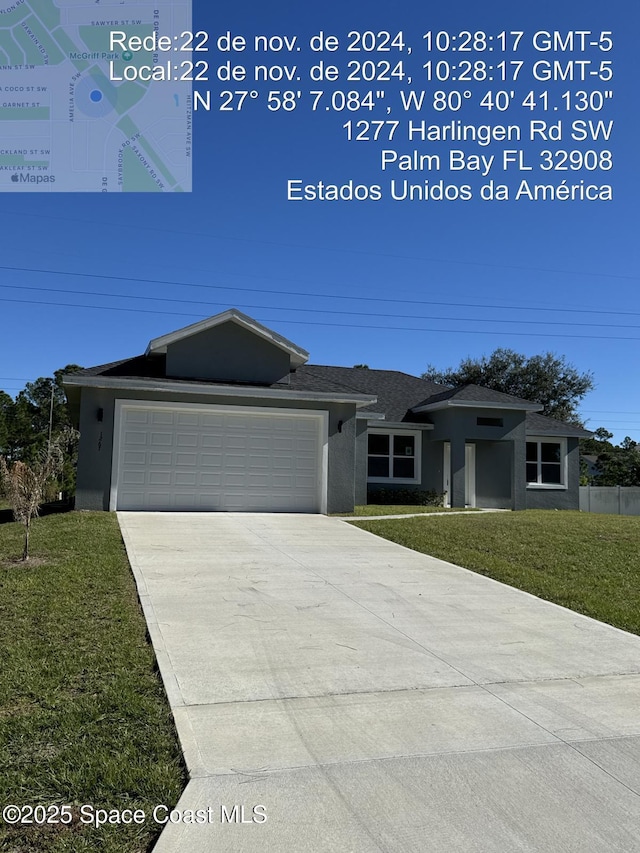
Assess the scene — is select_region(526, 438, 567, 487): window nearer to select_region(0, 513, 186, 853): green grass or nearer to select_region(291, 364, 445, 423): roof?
select_region(291, 364, 445, 423): roof

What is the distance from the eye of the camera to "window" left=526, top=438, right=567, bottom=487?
22.8 m

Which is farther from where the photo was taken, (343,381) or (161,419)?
(343,381)

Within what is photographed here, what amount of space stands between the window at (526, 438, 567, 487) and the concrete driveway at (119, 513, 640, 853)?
49.8ft

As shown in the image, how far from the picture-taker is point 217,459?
603 inches

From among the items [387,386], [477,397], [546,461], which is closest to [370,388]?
[387,386]

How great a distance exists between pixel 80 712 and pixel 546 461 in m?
21.2

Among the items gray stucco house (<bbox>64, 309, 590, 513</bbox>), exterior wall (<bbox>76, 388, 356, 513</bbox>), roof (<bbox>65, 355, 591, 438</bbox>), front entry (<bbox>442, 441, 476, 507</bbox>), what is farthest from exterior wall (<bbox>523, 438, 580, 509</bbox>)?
exterior wall (<bbox>76, 388, 356, 513</bbox>)

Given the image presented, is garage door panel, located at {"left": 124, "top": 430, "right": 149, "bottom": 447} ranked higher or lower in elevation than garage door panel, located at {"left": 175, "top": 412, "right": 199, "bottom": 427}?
lower

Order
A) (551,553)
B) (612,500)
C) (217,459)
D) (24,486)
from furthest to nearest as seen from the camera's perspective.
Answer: (612,500) < (217,459) < (551,553) < (24,486)

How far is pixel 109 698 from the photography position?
4.44m

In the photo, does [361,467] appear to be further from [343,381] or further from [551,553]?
[551,553]

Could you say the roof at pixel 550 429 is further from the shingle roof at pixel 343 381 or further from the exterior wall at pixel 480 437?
the shingle roof at pixel 343 381

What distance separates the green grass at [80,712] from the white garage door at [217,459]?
6952mm

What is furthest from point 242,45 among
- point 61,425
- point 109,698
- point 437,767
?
point 61,425
